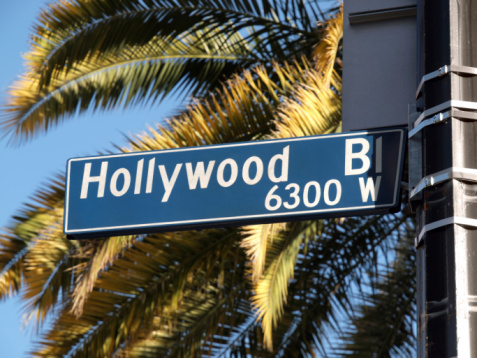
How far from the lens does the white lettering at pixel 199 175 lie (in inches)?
127

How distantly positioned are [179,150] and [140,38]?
521 centimetres

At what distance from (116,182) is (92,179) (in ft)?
0.33

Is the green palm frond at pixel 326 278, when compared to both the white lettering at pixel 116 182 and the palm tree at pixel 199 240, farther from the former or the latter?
the white lettering at pixel 116 182

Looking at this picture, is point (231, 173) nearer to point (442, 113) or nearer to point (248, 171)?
point (248, 171)

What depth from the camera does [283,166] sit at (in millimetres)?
3146

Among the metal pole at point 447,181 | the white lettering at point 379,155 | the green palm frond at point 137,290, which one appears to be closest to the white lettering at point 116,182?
the white lettering at point 379,155

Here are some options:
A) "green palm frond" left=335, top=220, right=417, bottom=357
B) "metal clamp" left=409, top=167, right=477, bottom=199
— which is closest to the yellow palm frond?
"green palm frond" left=335, top=220, right=417, bottom=357

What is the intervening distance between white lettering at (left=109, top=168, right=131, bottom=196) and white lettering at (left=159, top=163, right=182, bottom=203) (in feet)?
0.45

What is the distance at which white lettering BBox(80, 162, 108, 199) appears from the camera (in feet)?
10.9

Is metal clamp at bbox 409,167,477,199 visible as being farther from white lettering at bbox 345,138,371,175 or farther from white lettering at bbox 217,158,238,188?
white lettering at bbox 217,158,238,188

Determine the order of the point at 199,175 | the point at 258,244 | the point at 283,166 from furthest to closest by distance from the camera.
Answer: the point at 258,244 → the point at 199,175 → the point at 283,166

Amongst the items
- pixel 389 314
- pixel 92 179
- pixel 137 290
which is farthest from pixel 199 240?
pixel 92 179

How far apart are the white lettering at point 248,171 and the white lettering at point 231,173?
37 millimetres

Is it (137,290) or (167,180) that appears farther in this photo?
(137,290)
